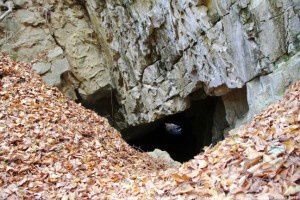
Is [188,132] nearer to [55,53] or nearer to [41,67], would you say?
[55,53]

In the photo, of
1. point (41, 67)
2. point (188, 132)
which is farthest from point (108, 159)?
point (188, 132)

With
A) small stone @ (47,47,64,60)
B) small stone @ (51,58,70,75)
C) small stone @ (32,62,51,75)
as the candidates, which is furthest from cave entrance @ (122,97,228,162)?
small stone @ (47,47,64,60)

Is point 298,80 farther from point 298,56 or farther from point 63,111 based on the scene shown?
point 63,111

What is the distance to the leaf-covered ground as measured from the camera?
162 inches

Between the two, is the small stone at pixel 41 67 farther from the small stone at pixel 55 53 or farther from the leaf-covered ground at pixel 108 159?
the leaf-covered ground at pixel 108 159

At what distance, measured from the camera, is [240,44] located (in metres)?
9.34

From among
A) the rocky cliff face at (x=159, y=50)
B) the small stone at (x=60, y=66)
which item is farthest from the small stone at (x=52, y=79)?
the small stone at (x=60, y=66)

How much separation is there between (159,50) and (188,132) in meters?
10.6

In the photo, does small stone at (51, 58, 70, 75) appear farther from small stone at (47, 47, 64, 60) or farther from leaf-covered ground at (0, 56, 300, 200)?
leaf-covered ground at (0, 56, 300, 200)

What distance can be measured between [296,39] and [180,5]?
13.2 ft

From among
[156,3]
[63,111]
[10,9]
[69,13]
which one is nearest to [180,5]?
[156,3]

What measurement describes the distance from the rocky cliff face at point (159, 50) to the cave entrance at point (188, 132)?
6.37 feet

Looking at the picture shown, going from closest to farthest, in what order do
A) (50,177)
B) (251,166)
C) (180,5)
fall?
(251,166) → (50,177) → (180,5)

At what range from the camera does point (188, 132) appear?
22.7 metres
